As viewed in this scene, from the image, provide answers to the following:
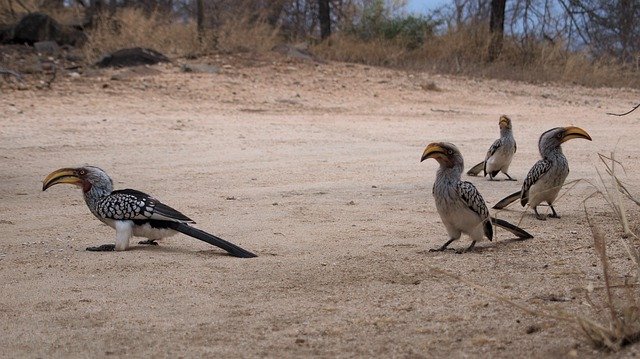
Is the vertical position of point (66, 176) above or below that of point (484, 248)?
above

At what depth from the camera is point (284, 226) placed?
25.5 feet

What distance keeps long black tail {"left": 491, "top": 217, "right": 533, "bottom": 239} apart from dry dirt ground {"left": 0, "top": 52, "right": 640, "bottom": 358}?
0.34 feet

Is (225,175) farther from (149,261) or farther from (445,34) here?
Result: (445,34)

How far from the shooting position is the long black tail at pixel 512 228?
675 cm

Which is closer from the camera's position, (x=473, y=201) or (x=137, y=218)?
(x=473, y=201)

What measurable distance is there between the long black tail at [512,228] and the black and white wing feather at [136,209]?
2.12m

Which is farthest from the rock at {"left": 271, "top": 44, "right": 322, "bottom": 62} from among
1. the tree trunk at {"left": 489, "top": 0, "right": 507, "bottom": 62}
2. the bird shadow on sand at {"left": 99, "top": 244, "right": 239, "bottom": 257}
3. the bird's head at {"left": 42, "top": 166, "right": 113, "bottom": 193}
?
the bird shadow on sand at {"left": 99, "top": 244, "right": 239, "bottom": 257}

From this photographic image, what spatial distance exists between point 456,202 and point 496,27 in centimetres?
1552

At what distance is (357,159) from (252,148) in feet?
4.28

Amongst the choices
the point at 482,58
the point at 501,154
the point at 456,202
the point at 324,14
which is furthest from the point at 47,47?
the point at 456,202

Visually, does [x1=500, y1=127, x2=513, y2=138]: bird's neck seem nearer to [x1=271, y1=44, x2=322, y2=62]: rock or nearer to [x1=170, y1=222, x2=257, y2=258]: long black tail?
[x1=170, y1=222, x2=257, y2=258]: long black tail

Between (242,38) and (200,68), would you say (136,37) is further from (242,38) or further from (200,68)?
(200,68)

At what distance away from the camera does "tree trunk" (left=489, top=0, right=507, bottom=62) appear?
68.5ft

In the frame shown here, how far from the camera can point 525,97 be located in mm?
17125
